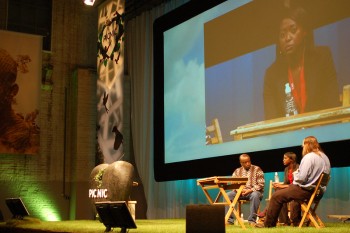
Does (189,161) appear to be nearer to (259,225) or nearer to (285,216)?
(285,216)

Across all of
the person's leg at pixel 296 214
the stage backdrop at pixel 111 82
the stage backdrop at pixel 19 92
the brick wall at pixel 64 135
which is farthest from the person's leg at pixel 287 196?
the stage backdrop at pixel 19 92

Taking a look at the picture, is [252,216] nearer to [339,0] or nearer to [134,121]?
[339,0]

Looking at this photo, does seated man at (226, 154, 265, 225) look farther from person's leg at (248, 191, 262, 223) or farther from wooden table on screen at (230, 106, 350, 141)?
wooden table on screen at (230, 106, 350, 141)

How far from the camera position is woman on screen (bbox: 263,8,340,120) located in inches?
260

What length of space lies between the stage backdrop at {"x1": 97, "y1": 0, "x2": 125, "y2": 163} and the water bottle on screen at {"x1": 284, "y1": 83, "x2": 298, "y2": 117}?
11.6 ft

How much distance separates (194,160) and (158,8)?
13.5ft

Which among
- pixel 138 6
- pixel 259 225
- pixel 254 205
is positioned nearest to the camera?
pixel 259 225

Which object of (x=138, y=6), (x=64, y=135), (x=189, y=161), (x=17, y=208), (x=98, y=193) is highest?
(x=138, y=6)

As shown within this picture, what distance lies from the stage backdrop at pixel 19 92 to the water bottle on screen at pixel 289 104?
6.48m

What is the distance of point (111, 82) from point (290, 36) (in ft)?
13.1

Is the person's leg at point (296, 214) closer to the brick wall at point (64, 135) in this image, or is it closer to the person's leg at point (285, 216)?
the person's leg at point (285, 216)

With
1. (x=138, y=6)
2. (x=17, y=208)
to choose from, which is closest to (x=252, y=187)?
(x=17, y=208)

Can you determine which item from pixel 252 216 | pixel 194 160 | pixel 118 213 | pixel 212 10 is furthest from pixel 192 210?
pixel 212 10

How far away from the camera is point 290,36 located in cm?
726
